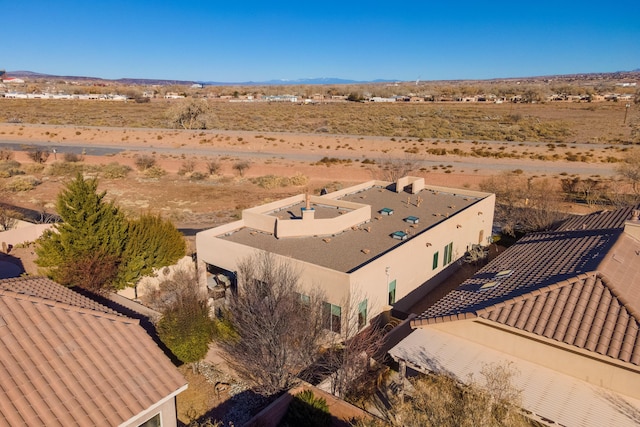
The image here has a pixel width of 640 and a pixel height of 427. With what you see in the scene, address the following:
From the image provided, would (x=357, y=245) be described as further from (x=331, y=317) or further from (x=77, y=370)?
(x=77, y=370)

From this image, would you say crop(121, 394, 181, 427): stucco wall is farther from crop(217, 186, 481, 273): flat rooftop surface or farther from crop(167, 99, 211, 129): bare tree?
crop(167, 99, 211, 129): bare tree

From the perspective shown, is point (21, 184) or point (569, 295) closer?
point (569, 295)

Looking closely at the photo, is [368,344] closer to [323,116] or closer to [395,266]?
[395,266]

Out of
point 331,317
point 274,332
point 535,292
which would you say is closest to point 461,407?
point 535,292

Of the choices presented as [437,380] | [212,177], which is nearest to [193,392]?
[437,380]

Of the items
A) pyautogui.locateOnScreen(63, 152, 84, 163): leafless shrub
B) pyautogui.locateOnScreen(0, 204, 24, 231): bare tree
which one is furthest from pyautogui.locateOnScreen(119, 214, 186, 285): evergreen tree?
pyautogui.locateOnScreen(63, 152, 84, 163): leafless shrub
